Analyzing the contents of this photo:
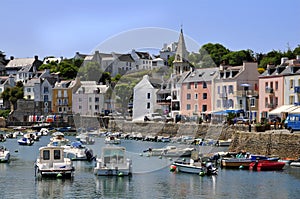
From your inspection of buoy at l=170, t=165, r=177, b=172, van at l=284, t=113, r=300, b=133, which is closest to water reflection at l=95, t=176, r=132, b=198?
buoy at l=170, t=165, r=177, b=172

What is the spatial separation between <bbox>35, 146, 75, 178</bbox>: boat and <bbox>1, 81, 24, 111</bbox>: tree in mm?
87944

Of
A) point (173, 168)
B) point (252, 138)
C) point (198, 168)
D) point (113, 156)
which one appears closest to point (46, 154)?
point (113, 156)

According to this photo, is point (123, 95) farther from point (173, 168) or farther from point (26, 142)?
point (26, 142)

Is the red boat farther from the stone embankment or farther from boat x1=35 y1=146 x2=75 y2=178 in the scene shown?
boat x1=35 y1=146 x2=75 y2=178

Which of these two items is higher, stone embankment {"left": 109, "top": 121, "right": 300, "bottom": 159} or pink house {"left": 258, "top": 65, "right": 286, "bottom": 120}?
pink house {"left": 258, "top": 65, "right": 286, "bottom": 120}

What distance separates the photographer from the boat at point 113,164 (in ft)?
137

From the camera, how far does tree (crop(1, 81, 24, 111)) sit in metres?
129

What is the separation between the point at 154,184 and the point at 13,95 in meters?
A: 96.2

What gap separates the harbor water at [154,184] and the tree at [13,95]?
82.5 m

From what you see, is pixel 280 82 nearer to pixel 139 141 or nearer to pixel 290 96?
pixel 290 96

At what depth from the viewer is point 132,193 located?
3597cm

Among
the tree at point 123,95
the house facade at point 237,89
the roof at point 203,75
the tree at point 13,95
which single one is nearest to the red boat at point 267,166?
the tree at point 123,95

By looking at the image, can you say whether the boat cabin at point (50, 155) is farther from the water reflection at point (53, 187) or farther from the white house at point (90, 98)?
the white house at point (90, 98)

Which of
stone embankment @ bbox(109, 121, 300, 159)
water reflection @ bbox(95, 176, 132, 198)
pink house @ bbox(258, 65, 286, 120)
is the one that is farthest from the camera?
pink house @ bbox(258, 65, 286, 120)
